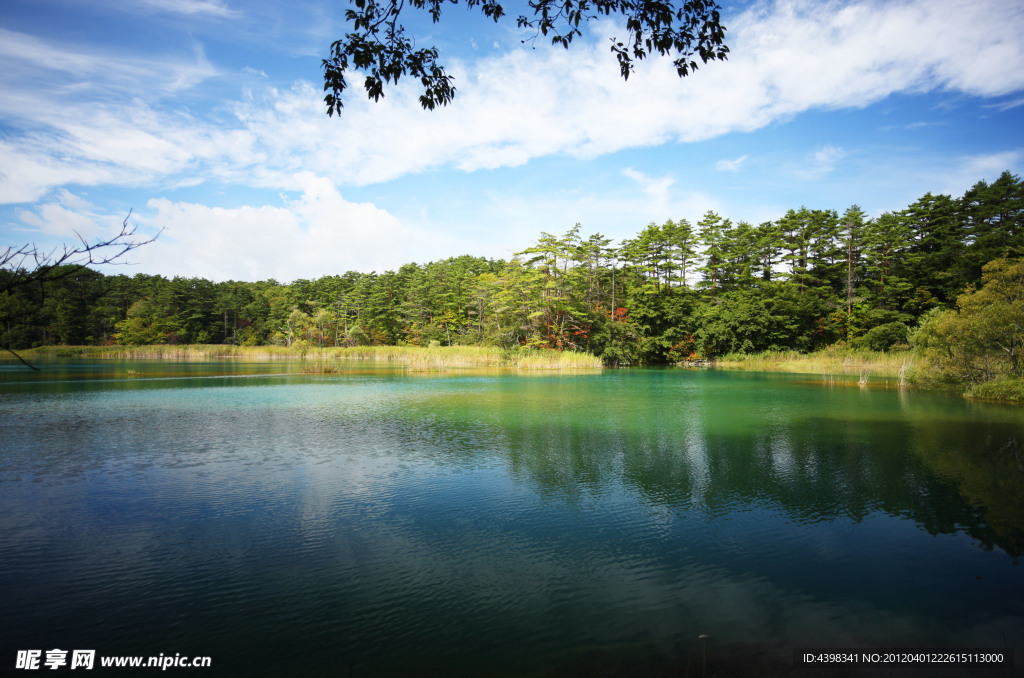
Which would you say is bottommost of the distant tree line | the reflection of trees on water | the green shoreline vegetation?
the reflection of trees on water

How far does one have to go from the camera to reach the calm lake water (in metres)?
3.62

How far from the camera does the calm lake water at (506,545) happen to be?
11.9ft

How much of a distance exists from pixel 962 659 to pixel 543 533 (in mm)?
3416

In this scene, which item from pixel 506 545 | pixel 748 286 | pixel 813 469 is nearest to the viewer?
pixel 506 545

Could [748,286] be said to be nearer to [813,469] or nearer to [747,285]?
[747,285]

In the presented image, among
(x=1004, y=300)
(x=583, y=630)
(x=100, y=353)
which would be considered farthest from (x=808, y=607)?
(x=100, y=353)

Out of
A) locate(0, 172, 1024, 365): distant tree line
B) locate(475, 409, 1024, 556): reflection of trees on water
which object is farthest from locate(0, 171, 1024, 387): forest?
locate(475, 409, 1024, 556): reflection of trees on water

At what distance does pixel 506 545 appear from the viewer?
527cm

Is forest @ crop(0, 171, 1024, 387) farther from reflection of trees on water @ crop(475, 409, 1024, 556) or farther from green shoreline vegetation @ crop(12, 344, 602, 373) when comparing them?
reflection of trees on water @ crop(475, 409, 1024, 556)

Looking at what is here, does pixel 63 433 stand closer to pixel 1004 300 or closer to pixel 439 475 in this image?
pixel 439 475

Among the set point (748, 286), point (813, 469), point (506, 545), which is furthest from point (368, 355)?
point (506, 545)

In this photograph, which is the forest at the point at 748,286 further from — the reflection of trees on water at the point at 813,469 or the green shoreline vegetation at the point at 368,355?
the reflection of trees on water at the point at 813,469

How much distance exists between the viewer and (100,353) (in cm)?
4309

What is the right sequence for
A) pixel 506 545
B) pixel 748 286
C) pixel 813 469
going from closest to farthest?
1. pixel 506 545
2. pixel 813 469
3. pixel 748 286
